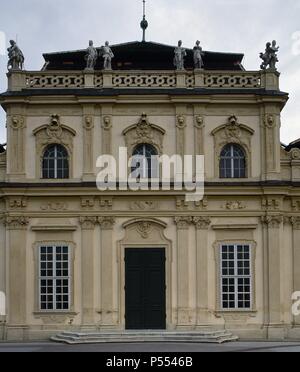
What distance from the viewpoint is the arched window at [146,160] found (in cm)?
2798

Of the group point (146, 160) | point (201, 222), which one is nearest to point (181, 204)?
point (201, 222)

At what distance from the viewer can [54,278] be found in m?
27.4

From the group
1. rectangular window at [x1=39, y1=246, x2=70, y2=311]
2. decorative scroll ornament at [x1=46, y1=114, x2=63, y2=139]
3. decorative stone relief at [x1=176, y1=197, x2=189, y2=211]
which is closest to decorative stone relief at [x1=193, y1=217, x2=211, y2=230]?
decorative stone relief at [x1=176, y1=197, x2=189, y2=211]

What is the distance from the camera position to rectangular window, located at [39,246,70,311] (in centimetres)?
2739

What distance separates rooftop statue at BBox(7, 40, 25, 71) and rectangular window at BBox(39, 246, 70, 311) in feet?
21.2

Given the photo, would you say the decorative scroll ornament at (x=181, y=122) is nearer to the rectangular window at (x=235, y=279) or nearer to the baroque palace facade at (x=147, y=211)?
the baroque palace facade at (x=147, y=211)

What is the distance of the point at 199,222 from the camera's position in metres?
27.6

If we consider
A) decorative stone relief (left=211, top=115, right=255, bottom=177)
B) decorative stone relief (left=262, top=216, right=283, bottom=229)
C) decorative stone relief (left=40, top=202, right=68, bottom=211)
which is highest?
decorative stone relief (left=211, top=115, right=255, bottom=177)

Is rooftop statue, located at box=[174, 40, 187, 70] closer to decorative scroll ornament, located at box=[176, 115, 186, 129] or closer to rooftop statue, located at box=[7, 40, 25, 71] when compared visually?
decorative scroll ornament, located at box=[176, 115, 186, 129]

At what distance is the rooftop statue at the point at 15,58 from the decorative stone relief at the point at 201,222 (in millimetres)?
8189

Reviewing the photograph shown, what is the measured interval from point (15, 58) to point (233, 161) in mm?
8504

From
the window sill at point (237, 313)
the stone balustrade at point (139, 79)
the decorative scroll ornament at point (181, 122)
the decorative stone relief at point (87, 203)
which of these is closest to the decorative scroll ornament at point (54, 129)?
the stone balustrade at point (139, 79)
